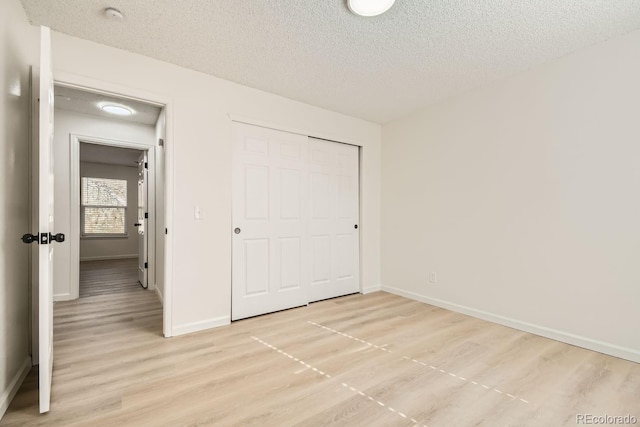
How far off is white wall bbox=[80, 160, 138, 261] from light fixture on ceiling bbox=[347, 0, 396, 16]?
25.0ft

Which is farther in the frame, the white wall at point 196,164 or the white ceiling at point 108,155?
the white ceiling at point 108,155

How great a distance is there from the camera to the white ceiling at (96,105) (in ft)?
10.8

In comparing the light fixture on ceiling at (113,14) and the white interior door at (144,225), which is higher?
the light fixture on ceiling at (113,14)

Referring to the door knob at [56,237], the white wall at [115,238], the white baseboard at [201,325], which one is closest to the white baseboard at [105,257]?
the white wall at [115,238]

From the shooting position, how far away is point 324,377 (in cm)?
A: 200

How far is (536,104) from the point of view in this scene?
2754 mm

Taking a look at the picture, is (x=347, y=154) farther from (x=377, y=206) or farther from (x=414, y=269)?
(x=414, y=269)

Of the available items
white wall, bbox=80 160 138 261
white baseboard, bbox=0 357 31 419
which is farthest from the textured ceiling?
white wall, bbox=80 160 138 261

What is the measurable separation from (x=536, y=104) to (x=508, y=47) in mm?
666

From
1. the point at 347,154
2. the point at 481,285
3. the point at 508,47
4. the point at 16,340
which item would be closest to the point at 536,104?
the point at 508,47

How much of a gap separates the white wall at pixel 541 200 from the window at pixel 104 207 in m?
7.26

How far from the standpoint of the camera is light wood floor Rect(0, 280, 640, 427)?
63.9 inches

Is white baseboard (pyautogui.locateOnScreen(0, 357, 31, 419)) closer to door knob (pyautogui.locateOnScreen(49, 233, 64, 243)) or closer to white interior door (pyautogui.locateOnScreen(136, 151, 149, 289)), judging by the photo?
door knob (pyautogui.locateOnScreen(49, 233, 64, 243))

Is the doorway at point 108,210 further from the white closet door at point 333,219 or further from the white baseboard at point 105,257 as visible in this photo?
the white closet door at point 333,219
